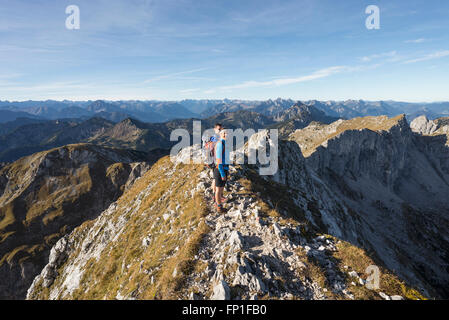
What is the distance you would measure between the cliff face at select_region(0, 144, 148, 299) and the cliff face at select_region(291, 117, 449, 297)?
120 metres

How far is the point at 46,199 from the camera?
154 m

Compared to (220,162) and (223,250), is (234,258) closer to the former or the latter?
(223,250)

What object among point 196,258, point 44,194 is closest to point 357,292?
point 196,258

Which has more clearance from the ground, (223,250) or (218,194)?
(218,194)

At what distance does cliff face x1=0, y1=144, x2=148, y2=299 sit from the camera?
4540 inches

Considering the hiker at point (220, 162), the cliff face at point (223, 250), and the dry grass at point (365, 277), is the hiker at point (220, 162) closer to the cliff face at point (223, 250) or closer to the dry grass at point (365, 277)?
the cliff face at point (223, 250)

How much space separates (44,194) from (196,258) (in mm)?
195053

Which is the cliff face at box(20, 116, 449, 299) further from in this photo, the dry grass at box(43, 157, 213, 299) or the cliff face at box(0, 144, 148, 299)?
the cliff face at box(0, 144, 148, 299)

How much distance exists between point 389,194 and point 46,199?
754ft

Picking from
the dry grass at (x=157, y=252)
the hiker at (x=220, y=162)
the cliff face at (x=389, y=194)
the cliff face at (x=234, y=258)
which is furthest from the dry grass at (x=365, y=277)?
the cliff face at (x=389, y=194)

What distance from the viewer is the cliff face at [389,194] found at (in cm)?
6812

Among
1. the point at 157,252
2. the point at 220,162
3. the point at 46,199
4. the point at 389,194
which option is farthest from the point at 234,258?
the point at 46,199

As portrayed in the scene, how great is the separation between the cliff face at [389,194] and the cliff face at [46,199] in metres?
120
